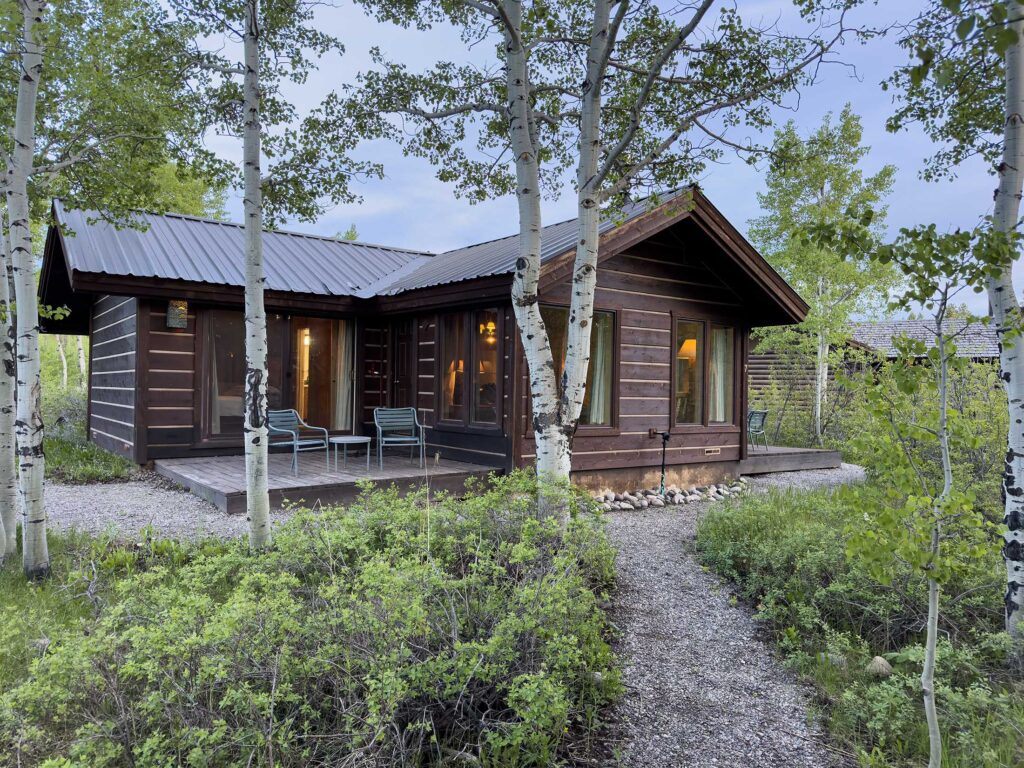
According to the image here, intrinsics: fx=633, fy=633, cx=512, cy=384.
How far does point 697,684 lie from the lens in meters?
3.16

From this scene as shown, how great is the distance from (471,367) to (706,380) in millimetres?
3399

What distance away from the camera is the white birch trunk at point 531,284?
4.50 meters

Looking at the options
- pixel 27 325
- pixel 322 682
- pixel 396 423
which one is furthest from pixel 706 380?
pixel 27 325

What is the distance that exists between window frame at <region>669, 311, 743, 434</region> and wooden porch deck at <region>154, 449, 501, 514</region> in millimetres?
2774

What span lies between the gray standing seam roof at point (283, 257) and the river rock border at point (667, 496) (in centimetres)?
296

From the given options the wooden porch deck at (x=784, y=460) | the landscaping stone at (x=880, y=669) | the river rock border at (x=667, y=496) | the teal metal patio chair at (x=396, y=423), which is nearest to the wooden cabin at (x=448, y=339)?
the river rock border at (x=667, y=496)

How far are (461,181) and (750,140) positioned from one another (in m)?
2.87

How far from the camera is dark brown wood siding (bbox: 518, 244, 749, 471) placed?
25.1 feet

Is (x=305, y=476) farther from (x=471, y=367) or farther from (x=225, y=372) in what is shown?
(x=225, y=372)

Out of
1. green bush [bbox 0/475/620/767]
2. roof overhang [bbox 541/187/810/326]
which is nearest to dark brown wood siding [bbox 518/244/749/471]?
roof overhang [bbox 541/187/810/326]

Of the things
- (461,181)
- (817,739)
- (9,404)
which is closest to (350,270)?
(461,181)

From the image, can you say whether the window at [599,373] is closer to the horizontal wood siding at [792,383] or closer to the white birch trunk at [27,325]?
the white birch trunk at [27,325]

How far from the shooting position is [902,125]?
4.65 m

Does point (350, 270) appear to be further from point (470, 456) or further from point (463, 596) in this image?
point (463, 596)
